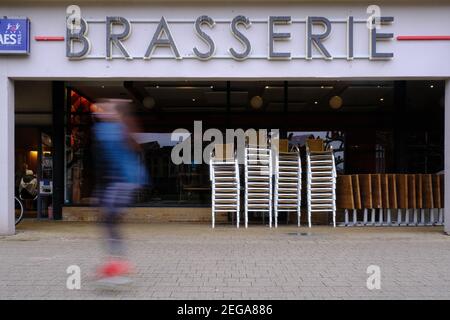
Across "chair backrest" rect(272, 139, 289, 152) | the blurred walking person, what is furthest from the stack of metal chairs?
the blurred walking person

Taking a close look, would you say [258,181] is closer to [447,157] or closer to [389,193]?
[389,193]

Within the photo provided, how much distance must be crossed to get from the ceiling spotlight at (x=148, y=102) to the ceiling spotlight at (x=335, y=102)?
450 centimetres

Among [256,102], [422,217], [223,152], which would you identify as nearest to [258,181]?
[223,152]

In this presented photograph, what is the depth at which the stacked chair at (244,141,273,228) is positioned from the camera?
10656mm

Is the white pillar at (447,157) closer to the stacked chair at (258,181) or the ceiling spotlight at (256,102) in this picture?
the stacked chair at (258,181)

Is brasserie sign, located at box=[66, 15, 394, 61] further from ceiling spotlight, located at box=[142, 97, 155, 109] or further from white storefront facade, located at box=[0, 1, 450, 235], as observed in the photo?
ceiling spotlight, located at box=[142, 97, 155, 109]

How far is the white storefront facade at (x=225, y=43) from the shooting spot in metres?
9.38

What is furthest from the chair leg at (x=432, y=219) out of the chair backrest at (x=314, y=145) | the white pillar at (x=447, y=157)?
the chair backrest at (x=314, y=145)

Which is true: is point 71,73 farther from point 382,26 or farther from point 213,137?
point 382,26

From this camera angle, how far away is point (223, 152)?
10.8 meters

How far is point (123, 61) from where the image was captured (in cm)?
943

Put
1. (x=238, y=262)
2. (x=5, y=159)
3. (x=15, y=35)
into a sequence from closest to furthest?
Result: (x=238, y=262) → (x=15, y=35) → (x=5, y=159)

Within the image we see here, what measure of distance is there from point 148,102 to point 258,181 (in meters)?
3.79
